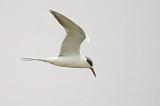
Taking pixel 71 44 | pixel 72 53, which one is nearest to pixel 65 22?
pixel 71 44

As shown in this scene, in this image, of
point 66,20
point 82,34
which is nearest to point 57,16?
point 66,20

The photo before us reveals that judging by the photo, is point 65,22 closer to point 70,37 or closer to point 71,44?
point 70,37

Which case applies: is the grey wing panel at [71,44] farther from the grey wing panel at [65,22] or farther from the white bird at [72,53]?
the grey wing panel at [65,22]

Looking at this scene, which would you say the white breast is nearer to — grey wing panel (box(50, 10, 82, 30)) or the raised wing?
the raised wing

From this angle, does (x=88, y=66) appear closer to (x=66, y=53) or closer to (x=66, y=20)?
(x=66, y=53)

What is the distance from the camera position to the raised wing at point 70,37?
35.0 ft

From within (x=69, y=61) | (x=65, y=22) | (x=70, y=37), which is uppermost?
(x=65, y=22)

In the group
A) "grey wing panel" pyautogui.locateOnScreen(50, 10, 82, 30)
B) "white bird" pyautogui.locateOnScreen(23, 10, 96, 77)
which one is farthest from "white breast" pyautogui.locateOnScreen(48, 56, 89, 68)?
"grey wing panel" pyautogui.locateOnScreen(50, 10, 82, 30)

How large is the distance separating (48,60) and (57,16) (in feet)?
5.76

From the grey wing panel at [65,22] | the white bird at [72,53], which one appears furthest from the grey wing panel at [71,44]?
the grey wing panel at [65,22]

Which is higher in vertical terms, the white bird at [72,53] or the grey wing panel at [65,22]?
the grey wing panel at [65,22]

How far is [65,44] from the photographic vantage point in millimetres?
12055

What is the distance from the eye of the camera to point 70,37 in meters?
11.6

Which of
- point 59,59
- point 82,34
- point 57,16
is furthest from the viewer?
point 59,59
